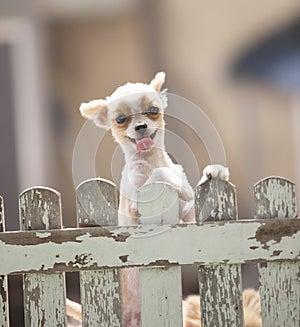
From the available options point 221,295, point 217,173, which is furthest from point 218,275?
point 217,173

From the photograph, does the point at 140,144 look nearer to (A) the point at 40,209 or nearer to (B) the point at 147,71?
(A) the point at 40,209

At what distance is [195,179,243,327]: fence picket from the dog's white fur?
0.47 ft

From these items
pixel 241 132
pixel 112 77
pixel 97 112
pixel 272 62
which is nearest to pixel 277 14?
pixel 272 62

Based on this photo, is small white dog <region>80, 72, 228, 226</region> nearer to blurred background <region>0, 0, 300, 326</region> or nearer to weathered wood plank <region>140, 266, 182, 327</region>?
weathered wood plank <region>140, 266, 182, 327</region>

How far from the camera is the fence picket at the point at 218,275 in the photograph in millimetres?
2562

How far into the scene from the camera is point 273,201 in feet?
8.44

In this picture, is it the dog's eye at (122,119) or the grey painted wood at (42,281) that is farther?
the dog's eye at (122,119)

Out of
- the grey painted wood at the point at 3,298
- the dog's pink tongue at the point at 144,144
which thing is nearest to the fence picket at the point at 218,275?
the dog's pink tongue at the point at 144,144

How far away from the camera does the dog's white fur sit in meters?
2.71

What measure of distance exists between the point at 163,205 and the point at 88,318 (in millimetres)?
386

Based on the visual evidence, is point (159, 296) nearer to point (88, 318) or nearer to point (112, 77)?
point (88, 318)

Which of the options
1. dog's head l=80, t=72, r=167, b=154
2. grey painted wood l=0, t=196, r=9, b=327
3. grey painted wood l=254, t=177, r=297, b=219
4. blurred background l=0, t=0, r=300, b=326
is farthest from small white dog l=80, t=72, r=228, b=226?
blurred background l=0, t=0, r=300, b=326

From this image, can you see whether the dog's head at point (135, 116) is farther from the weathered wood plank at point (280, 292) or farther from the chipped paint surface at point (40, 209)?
the weathered wood plank at point (280, 292)

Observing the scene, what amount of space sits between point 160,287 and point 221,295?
0.57 feet
